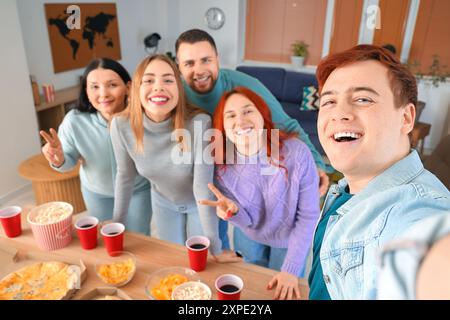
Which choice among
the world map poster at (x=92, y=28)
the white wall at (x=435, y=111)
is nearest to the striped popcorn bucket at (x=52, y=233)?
the world map poster at (x=92, y=28)

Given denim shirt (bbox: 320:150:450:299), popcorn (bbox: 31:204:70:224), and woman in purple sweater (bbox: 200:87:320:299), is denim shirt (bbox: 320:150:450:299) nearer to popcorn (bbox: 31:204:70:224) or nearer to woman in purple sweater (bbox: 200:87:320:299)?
woman in purple sweater (bbox: 200:87:320:299)

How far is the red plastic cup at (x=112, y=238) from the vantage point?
0.69m

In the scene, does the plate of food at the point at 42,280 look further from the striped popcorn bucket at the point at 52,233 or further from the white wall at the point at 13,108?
the white wall at the point at 13,108

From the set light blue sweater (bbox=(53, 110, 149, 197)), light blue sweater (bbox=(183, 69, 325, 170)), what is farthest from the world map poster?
light blue sweater (bbox=(183, 69, 325, 170))

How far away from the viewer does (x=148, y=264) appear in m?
0.68

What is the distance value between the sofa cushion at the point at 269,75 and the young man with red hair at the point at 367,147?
40 cm

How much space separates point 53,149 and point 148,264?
1.45ft

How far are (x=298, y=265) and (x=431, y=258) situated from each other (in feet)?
2.07

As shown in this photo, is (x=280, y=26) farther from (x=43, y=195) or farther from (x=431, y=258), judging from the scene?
(x=43, y=195)

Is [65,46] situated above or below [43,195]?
above

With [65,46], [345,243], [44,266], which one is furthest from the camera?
[65,46]

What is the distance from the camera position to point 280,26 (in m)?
0.66

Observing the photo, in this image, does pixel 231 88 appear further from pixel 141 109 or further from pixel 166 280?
pixel 166 280

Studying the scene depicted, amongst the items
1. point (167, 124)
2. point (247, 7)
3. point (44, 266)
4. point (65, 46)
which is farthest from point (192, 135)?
point (65, 46)
